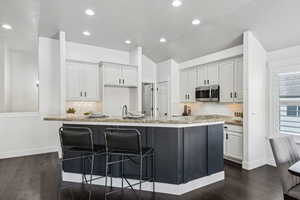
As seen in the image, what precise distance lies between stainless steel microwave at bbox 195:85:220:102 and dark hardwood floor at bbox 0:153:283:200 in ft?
5.72

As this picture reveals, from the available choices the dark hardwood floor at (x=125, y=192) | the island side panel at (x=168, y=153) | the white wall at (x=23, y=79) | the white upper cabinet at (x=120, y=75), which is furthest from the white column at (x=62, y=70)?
the island side panel at (x=168, y=153)

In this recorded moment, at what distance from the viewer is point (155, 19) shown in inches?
155

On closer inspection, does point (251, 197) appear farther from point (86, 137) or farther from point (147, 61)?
point (147, 61)

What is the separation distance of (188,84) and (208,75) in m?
0.81

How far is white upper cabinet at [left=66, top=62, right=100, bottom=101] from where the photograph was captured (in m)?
4.70

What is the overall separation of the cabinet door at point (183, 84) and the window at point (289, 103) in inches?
98.0

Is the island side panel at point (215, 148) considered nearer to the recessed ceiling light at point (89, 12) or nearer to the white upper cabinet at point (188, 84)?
the white upper cabinet at point (188, 84)

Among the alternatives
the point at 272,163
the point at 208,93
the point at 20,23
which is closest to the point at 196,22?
the point at 208,93

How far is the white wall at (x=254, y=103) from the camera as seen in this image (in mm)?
3605

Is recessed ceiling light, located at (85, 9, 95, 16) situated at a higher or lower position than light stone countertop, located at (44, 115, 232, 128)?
higher

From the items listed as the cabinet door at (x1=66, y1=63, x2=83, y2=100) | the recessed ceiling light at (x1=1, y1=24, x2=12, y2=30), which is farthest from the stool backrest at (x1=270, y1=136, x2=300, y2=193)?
the recessed ceiling light at (x1=1, y1=24, x2=12, y2=30)

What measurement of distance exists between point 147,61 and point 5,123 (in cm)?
449

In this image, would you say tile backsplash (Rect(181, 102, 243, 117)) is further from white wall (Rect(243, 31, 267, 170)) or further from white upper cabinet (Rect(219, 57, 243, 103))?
white wall (Rect(243, 31, 267, 170))

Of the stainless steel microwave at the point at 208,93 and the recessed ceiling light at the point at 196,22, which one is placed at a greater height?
the recessed ceiling light at the point at 196,22
